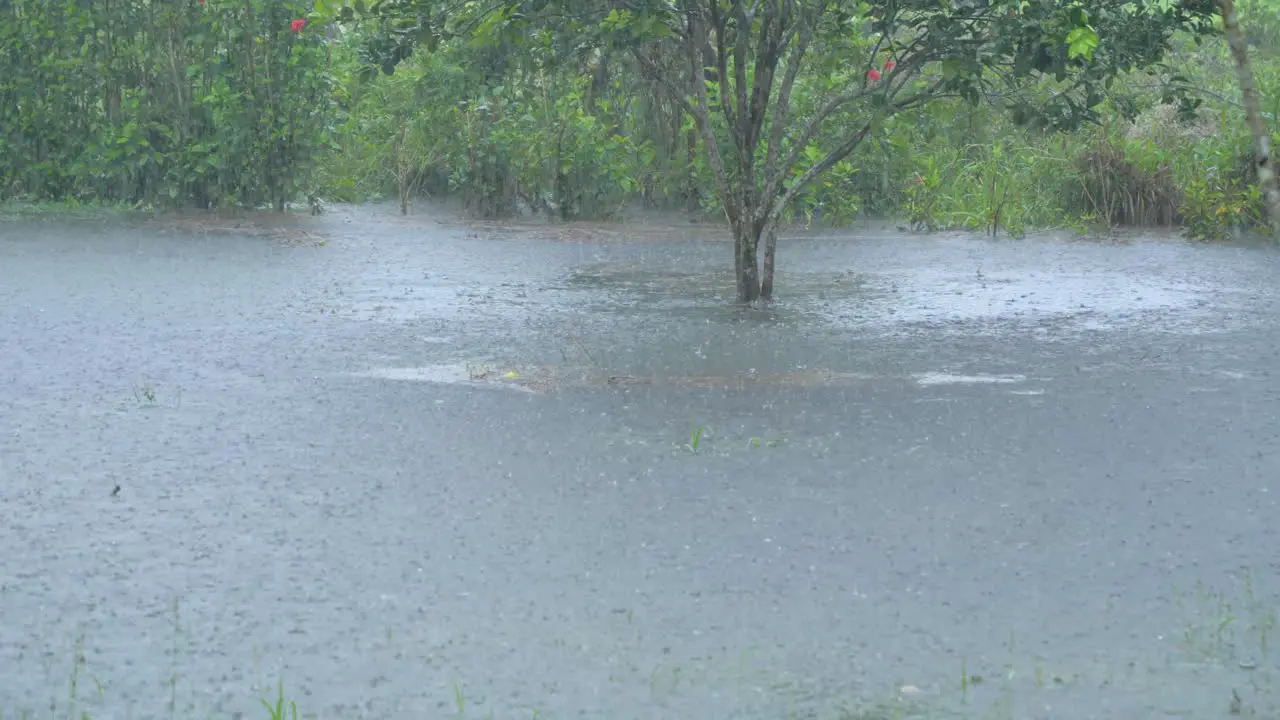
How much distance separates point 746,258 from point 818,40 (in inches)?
86.1

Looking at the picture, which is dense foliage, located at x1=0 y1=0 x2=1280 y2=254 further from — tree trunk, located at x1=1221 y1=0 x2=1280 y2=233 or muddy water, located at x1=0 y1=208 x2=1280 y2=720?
tree trunk, located at x1=1221 y1=0 x2=1280 y2=233

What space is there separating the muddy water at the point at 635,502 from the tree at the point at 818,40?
1079 mm

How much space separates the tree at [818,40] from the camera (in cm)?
892

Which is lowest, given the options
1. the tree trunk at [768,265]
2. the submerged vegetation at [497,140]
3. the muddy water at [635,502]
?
the muddy water at [635,502]

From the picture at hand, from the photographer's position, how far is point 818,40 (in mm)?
12594

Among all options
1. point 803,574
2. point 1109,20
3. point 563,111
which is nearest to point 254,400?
point 803,574

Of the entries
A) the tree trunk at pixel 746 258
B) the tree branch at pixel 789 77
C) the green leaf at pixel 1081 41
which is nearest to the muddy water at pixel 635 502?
the tree trunk at pixel 746 258

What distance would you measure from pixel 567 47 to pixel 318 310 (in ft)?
7.05

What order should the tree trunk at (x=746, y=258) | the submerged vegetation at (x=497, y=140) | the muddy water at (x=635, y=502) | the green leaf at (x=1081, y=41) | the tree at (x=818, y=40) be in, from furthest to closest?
the submerged vegetation at (x=497, y=140) → the tree trunk at (x=746, y=258) → the tree at (x=818, y=40) → the green leaf at (x=1081, y=41) → the muddy water at (x=635, y=502)

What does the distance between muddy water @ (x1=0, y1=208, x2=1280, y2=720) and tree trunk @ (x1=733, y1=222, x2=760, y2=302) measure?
0.37 m

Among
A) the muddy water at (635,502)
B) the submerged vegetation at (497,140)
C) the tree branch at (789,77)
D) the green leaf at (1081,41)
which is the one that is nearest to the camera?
the muddy water at (635,502)

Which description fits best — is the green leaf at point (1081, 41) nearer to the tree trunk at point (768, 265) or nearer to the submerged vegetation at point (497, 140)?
the tree trunk at point (768, 265)

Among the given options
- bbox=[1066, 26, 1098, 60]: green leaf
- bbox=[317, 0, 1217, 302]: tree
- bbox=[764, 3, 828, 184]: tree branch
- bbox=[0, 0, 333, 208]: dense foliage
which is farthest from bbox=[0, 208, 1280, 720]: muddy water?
bbox=[0, 0, 333, 208]: dense foliage

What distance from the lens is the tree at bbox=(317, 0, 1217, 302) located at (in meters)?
8.92
